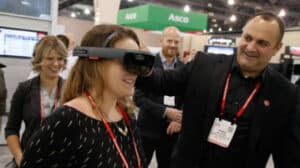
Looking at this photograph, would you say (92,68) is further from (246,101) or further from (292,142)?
(292,142)

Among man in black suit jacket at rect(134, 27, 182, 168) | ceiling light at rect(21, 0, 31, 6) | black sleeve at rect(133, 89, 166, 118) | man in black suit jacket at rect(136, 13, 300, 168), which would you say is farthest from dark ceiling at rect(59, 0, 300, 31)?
man in black suit jacket at rect(136, 13, 300, 168)

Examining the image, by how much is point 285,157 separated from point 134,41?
117 cm

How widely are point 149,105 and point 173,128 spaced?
0.27 metres

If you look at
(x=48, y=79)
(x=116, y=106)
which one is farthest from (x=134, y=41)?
(x=48, y=79)

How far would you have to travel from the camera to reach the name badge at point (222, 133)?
5.36 feet

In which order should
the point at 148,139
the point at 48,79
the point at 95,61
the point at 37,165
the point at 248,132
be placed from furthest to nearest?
the point at 148,139, the point at 48,79, the point at 248,132, the point at 95,61, the point at 37,165

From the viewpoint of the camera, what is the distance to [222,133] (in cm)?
163

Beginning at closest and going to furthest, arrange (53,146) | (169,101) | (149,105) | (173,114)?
1. (53,146)
2. (173,114)
3. (149,105)
4. (169,101)

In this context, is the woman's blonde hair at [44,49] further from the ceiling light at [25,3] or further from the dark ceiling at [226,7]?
the dark ceiling at [226,7]

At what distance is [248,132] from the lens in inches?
64.7

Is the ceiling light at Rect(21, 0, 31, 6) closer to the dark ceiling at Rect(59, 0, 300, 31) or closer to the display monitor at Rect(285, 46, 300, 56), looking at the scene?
the display monitor at Rect(285, 46, 300, 56)

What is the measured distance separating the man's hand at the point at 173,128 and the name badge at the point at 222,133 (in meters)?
0.75

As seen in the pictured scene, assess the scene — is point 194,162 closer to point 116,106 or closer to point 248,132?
point 248,132

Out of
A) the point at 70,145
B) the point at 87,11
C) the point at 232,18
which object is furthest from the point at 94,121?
the point at 87,11
